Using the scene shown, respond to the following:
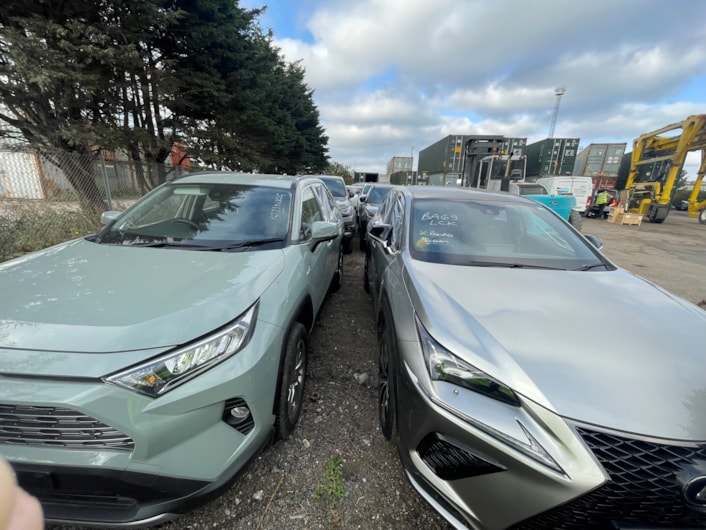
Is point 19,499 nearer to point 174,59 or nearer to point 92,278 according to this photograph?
point 92,278

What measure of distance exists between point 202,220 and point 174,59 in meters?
9.44

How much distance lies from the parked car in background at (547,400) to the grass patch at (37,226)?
21.1 ft

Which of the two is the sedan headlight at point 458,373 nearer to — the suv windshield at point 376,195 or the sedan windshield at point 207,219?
the sedan windshield at point 207,219

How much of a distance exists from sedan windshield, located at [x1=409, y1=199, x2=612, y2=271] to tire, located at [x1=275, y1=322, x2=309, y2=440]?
1.07 meters

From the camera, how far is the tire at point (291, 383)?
186 cm

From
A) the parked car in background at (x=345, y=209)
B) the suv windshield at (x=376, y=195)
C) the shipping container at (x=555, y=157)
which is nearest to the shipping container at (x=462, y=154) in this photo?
the shipping container at (x=555, y=157)

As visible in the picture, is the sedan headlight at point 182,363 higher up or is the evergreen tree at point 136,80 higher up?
the evergreen tree at point 136,80

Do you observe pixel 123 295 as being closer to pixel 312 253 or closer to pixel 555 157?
pixel 312 253

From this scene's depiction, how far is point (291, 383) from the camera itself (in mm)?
2051

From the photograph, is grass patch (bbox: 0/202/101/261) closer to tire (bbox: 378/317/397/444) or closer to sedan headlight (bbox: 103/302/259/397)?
sedan headlight (bbox: 103/302/259/397)

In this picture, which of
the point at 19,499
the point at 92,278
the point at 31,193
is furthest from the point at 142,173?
→ the point at 19,499

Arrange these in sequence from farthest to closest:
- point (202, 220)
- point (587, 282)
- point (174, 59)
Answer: point (174, 59)
point (202, 220)
point (587, 282)

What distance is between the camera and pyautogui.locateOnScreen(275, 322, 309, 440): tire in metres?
1.86

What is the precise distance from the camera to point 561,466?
43.3 inches
